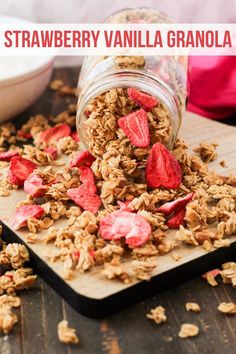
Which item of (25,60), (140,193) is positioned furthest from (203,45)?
(140,193)

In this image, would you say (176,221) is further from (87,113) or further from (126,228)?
(87,113)

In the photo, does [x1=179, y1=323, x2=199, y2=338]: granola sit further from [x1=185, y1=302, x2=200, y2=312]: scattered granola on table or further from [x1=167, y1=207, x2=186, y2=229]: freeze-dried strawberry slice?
[x1=167, y1=207, x2=186, y2=229]: freeze-dried strawberry slice

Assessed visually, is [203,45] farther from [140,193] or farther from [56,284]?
[56,284]

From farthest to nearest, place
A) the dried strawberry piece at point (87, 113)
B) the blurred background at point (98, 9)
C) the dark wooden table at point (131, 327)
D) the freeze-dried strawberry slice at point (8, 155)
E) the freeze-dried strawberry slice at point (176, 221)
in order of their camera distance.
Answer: the blurred background at point (98, 9)
the freeze-dried strawberry slice at point (8, 155)
the dried strawberry piece at point (87, 113)
the freeze-dried strawberry slice at point (176, 221)
the dark wooden table at point (131, 327)

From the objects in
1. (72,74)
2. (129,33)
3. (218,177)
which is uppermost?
(129,33)

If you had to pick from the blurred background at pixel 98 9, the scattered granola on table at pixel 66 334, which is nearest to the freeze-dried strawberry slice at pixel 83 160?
the scattered granola on table at pixel 66 334

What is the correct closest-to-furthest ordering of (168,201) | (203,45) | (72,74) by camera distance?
(168,201) < (203,45) < (72,74)

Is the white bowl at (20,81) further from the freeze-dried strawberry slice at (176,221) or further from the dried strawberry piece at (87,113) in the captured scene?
the freeze-dried strawberry slice at (176,221)
